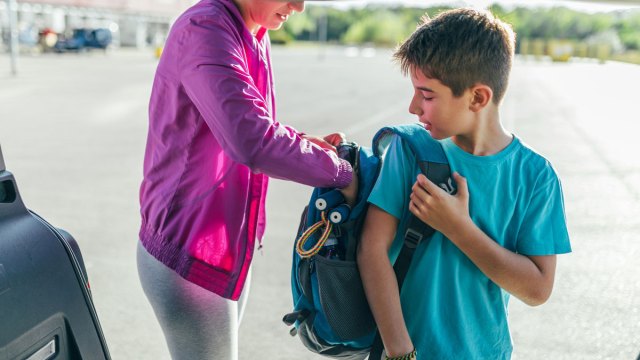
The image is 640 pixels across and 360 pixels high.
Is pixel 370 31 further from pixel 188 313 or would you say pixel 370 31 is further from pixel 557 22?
pixel 188 313

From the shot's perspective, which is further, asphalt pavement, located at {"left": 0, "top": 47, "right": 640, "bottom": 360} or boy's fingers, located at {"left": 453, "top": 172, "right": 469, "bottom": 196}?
asphalt pavement, located at {"left": 0, "top": 47, "right": 640, "bottom": 360}

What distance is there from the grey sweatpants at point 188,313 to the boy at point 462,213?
17.4 inches

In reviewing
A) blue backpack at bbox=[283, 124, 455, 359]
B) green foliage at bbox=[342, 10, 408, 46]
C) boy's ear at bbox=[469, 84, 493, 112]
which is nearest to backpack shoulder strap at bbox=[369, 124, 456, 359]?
blue backpack at bbox=[283, 124, 455, 359]

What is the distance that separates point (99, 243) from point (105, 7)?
4173cm

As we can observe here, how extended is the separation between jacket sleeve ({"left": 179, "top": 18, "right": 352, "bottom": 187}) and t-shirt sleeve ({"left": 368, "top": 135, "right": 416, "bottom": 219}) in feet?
0.30

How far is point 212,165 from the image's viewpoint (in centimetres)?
157

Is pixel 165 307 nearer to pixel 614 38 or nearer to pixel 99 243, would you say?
pixel 614 38

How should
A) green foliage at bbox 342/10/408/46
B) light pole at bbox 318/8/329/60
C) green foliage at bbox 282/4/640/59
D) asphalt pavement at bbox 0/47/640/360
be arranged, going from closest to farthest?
green foliage at bbox 282/4/640/59, asphalt pavement at bbox 0/47/640/360, light pole at bbox 318/8/329/60, green foliage at bbox 342/10/408/46

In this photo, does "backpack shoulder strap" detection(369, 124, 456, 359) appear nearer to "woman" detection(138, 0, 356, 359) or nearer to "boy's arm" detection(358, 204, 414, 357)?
"boy's arm" detection(358, 204, 414, 357)

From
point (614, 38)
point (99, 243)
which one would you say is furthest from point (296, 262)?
point (99, 243)

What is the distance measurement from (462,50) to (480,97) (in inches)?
4.4

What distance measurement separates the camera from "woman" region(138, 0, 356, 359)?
1400mm

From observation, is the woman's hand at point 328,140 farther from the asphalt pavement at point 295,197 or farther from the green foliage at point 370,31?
the green foliage at point 370,31

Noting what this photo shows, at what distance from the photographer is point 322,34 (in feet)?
129
